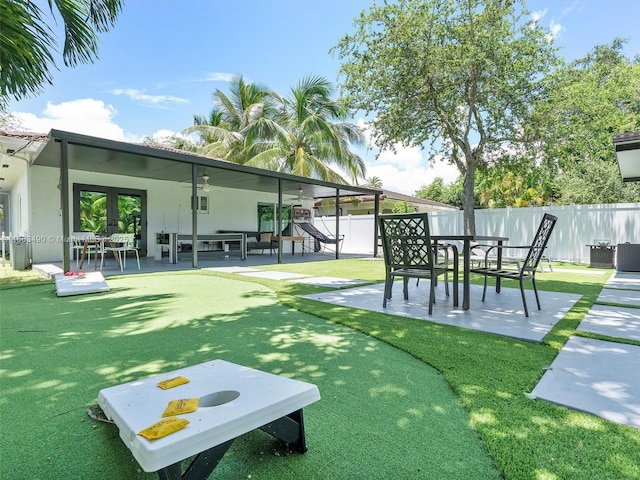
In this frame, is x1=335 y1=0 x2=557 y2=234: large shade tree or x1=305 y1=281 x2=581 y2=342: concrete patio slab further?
x1=335 y1=0 x2=557 y2=234: large shade tree

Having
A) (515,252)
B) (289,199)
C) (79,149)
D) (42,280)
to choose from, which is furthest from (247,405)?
(289,199)

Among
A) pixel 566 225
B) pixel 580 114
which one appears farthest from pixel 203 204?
pixel 580 114

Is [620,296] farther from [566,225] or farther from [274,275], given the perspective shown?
[566,225]

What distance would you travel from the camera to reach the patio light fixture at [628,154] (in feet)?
16.7

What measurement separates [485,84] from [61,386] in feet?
39.4

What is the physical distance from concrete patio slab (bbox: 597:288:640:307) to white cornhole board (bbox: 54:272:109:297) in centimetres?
722

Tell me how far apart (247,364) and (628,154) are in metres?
7.28

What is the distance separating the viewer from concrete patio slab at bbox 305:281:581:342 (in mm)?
3492

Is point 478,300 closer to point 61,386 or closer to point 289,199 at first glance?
point 61,386

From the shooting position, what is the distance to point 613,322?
368cm

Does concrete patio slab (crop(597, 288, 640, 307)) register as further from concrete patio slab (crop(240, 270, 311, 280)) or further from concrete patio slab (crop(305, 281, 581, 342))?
concrete patio slab (crop(240, 270, 311, 280))

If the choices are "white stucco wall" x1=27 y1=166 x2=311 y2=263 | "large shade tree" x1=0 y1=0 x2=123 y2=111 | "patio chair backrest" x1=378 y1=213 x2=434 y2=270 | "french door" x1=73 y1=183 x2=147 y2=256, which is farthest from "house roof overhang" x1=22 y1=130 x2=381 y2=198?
"patio chair backrest" x1=378 y1=213 x2=434 y2=270

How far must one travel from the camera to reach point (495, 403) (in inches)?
76.5

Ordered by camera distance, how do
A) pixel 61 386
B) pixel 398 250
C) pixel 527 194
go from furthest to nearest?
pixel 527 194
pixel 398 250
pixel 61 386
